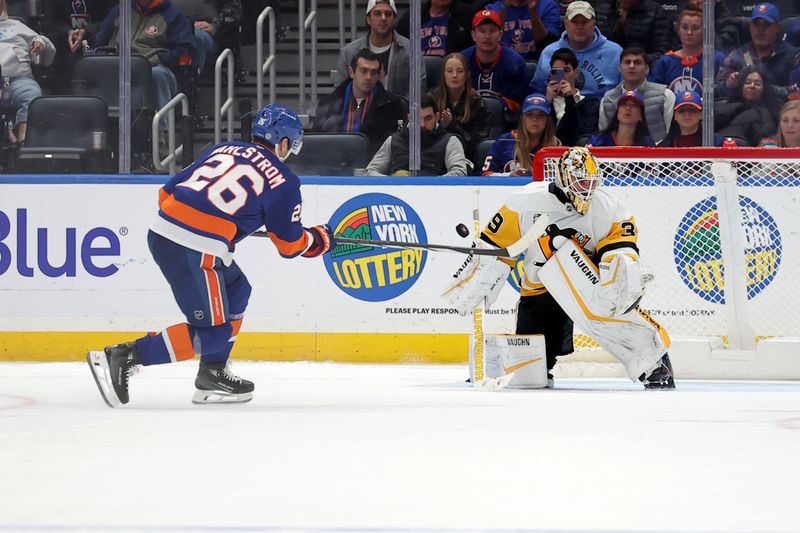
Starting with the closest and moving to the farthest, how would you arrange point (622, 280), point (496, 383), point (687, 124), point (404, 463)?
point (404, 463) → point (622, 280) → point (496, 383) → point (687, 124)

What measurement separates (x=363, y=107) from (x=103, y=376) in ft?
9.53

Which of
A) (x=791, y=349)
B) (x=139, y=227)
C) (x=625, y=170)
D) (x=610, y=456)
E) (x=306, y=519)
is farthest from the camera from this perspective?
(x=139, y=227)

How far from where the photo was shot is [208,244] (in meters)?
3.88

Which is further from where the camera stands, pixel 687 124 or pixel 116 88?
pixel 116 88

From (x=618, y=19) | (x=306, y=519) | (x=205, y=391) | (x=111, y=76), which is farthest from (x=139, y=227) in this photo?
(x=306, y=519)

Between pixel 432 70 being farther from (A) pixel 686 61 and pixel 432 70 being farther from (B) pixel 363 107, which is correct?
(A) pixel 686 61

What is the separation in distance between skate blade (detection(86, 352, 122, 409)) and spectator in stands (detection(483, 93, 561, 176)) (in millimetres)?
2910

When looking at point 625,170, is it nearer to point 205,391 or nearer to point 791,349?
point 791,349

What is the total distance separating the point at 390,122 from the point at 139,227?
141 centimetres

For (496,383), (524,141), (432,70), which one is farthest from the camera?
(432,70)

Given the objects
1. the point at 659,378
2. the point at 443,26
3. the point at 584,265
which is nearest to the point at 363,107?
the point at 443,26

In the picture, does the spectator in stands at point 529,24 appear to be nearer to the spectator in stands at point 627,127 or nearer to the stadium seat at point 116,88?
the spectator in stands at point 627,127

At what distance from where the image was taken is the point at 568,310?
457 centimetres

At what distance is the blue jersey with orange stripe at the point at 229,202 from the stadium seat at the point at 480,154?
241 centimetres
